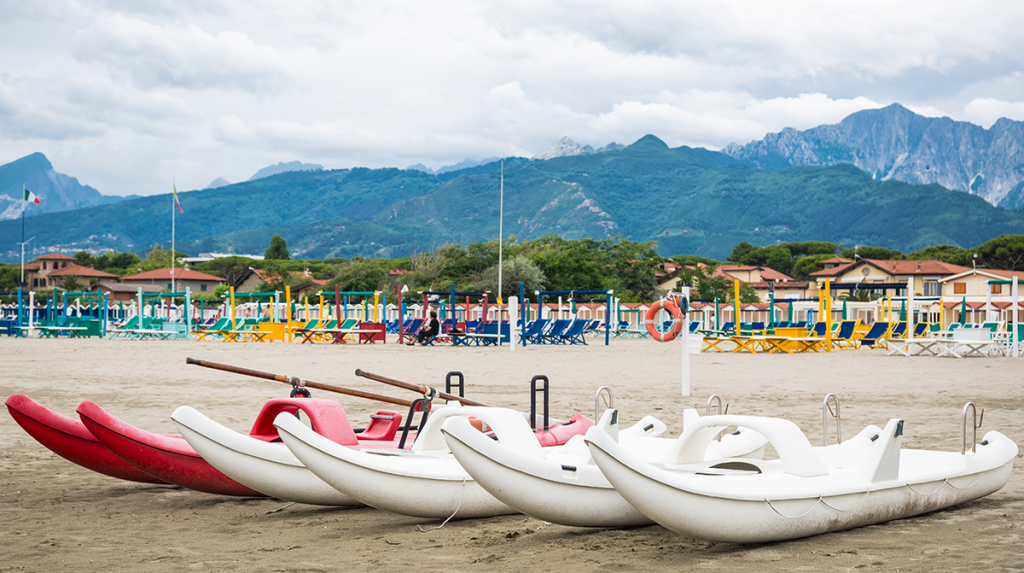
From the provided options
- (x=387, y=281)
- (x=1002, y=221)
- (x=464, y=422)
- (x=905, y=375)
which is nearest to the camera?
(x=464, y=422)

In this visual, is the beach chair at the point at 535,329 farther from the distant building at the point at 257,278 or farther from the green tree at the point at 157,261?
the green tree at the point at 157,261

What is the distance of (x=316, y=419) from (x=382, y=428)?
2.98 ft

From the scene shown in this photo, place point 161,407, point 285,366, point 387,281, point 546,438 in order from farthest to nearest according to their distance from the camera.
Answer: point 387,281 < point 285,366 < point 161,407 < point 546,438

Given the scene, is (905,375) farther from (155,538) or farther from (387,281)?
(387,281)

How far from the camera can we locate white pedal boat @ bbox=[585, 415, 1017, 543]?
160 inches

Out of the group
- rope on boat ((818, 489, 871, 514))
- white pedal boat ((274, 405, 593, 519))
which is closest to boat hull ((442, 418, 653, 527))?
white pedal boat ((274, 405, 593, 519))

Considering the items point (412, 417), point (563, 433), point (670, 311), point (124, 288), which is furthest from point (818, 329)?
point (124, 288)

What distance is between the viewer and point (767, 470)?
5164 millimetres

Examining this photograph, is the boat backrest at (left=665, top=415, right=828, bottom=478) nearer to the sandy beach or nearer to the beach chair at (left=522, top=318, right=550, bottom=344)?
the sandy beach

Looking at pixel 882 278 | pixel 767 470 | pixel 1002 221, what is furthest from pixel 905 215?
pixel 767 470

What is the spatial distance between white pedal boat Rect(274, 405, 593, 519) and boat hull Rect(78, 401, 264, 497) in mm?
1334

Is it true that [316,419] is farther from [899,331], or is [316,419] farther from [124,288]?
[124,288]

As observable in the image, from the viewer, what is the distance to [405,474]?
488 cm

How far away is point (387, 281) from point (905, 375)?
59015 mm
